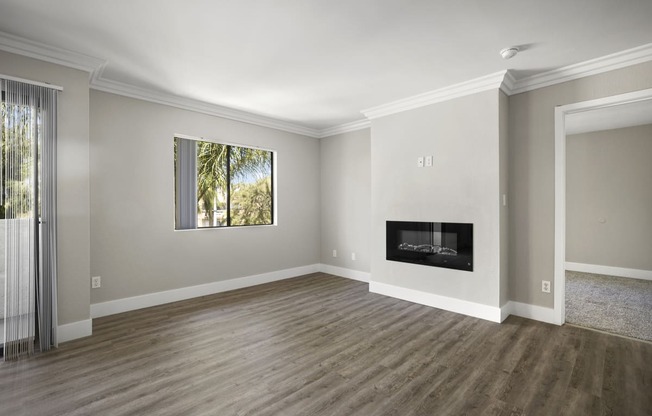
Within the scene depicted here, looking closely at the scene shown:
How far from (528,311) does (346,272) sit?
2.71 metres

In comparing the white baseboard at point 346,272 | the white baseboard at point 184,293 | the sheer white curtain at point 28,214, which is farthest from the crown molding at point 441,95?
the sheer white curtain at point 28,214

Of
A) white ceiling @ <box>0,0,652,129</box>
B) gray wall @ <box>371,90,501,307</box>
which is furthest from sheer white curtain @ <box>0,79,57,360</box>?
gray wall @ <box>371,90,501,307</box>

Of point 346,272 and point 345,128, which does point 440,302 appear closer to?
point 346,272

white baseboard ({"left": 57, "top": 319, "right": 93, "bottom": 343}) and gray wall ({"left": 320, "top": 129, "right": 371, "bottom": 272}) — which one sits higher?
gray wall ({"left": 320, "top": 129, "right": 371, "bottom": 272})

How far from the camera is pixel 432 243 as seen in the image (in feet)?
12.9

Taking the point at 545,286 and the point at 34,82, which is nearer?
the point at 34,82

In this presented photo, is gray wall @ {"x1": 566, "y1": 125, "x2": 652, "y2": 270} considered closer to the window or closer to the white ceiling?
the white ceiling

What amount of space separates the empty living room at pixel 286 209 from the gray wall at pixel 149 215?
3 centimetres

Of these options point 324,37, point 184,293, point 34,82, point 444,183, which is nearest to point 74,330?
point 184,293

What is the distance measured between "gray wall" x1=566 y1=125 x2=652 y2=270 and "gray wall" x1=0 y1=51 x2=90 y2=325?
298 inches

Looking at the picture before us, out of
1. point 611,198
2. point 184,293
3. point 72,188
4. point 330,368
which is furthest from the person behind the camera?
point 611,198

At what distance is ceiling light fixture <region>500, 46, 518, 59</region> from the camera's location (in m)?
2.75

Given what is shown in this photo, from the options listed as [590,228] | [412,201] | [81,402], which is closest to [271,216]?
[412,201]

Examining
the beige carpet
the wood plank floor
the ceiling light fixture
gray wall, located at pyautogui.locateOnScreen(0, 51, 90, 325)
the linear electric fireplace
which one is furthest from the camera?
the linear electric fireplace
